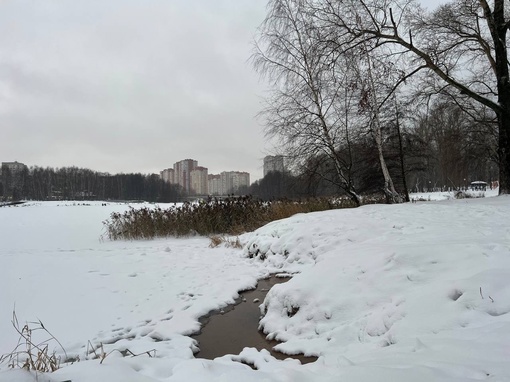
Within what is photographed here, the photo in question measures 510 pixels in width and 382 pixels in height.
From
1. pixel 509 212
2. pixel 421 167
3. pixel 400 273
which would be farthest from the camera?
pixel 421 167

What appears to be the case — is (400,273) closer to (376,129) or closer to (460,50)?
(376,129)

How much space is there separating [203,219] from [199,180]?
373 feet

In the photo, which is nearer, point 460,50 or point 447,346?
point 447,346

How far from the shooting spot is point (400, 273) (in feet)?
10.6

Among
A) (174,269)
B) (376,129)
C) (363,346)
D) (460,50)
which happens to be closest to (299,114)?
(376,129)

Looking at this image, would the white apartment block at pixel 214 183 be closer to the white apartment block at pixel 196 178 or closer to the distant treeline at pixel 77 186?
the white apartment block at pixel 196 178

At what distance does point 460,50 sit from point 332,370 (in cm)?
1284

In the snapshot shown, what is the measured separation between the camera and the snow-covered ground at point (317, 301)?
5.86 feet

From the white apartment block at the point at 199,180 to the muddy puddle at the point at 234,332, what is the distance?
118707mm

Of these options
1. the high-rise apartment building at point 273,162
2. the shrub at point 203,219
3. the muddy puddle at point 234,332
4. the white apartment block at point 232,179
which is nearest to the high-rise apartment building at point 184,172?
the white apartment block at point 232,179

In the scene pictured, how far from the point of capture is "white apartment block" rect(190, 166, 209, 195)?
121781 mm

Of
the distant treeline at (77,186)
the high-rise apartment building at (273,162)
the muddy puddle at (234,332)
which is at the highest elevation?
the distant treeline at (77,186)

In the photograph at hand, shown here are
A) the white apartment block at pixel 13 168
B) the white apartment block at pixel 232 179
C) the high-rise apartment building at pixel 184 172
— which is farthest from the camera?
the high-rise apartment building at pixel 184 172

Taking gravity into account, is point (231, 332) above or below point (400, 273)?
below
